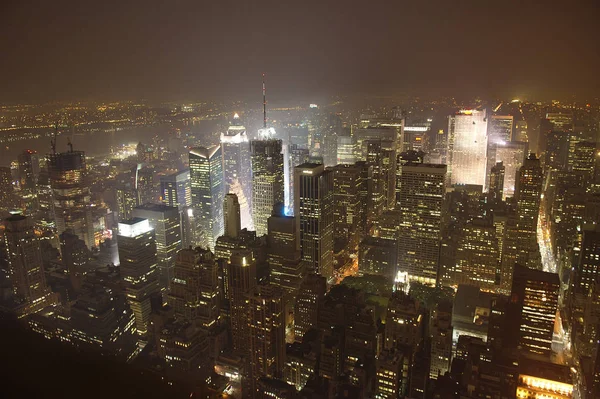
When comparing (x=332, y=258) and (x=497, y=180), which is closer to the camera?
(x=332, y=258)

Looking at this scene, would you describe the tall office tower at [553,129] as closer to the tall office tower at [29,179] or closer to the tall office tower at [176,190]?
the tall office tower at [176,190]

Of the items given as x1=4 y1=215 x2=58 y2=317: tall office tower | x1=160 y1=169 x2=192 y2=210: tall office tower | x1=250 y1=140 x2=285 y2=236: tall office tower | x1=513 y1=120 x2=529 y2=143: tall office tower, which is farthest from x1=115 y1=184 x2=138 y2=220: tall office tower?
x1=513 y1=120 x2=529 y2=143: tall office tower

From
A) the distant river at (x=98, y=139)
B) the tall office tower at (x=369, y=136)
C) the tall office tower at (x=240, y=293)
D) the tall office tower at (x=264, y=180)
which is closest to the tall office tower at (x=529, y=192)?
the tall office tower at (x=369, y=136)

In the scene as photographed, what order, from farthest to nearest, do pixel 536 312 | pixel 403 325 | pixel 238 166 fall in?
pixel 238 166, pixel 536 312, pixel 403 325

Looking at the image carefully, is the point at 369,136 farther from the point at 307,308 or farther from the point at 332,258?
the point at 307,308

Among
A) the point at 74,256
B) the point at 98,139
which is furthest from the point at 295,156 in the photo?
the point at 74,256

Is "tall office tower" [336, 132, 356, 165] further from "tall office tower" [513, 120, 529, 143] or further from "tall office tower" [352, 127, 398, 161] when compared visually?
"tall office tower" [513, 120, 529, 143]
